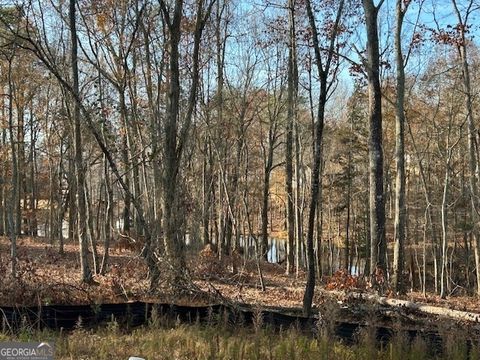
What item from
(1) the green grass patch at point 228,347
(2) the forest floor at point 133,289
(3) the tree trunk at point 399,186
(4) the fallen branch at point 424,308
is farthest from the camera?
(3) the tree trunk at point 399,186

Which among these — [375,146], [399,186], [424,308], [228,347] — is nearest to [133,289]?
[228,347]

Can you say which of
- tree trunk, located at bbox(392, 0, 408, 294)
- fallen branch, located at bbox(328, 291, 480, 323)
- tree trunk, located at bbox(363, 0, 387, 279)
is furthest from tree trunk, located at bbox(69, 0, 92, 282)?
tree trunk, located at bbox(392, 0, 408, 294)

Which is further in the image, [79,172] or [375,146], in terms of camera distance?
[79,172]

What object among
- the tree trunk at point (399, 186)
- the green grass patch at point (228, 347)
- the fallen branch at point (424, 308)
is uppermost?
the tree trunk at point (399, 186)

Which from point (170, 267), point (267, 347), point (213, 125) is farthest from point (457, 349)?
point (213, 125)

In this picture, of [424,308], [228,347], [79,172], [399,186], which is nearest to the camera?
[228,347]

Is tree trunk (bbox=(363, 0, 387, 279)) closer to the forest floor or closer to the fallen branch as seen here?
the forest floor

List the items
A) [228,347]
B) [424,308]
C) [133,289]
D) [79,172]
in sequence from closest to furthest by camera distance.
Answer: [228,347], [424,308], [133,289], [79,172]

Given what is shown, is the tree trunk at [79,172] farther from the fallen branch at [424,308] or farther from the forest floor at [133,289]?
the fallen branch at [424,308]

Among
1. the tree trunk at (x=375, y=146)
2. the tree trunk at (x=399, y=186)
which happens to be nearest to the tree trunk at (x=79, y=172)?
the tree trunk at (x=375, y=146)

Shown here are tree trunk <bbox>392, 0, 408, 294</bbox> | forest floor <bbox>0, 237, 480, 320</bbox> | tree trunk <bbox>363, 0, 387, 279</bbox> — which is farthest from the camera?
tree trunk <bbox>392, 0, 408, 294</bbox>

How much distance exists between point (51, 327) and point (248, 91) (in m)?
16.6

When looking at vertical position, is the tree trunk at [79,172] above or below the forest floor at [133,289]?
above

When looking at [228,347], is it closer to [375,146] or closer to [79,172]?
[375,146]
